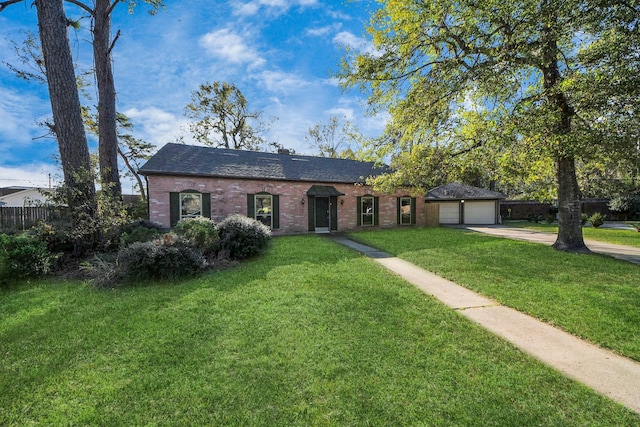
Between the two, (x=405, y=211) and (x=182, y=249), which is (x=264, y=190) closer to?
(x=182, y=249)

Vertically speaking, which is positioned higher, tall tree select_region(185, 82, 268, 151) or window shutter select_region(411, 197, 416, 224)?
tall tree select_region(185, 82, 268, 151)

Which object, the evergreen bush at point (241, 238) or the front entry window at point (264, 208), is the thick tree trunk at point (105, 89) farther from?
the front entry window at point (264, 208)

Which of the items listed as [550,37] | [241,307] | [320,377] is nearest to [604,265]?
[550,37]

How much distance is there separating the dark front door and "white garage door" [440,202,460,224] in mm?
11605

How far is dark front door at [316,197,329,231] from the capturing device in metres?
15.1

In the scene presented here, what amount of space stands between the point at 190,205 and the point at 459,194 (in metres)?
19.7

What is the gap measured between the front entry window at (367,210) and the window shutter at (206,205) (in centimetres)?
845

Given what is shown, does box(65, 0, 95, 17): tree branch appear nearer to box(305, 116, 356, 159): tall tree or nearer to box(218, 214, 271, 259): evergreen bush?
box(218, 214, 271, 259): evergreen bush

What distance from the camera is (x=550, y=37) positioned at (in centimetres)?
581

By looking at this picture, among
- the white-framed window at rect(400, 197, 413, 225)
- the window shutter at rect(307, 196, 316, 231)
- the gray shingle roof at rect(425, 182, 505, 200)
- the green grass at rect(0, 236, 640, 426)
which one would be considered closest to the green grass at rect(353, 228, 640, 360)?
the green grass at rect(0, 236, 640, 426)

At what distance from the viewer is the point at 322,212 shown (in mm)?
15250

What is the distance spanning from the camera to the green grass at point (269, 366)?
7.34ft

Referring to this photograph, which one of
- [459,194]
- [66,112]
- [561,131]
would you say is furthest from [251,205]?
[459,194]

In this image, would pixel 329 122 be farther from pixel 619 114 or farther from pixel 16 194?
pixel 16 194
